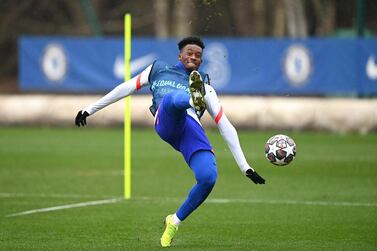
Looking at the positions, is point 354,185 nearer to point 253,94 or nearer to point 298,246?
point 298,246

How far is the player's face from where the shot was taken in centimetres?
1062

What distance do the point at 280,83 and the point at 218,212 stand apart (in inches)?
587

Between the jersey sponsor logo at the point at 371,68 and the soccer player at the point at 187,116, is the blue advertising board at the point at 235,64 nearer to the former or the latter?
the jersey sponsor logo at the point at 371,68

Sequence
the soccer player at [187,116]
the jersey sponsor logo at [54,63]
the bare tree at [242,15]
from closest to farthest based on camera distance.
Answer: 1. the soccer player at [187,116]
2. the jersey sponsor logo at [54,63]
3. the bare tree at [242,15]

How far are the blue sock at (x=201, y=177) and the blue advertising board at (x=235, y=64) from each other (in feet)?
50.5

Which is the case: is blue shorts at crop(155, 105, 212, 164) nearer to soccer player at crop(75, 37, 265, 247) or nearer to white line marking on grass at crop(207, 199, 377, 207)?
soccer player at crop(75, 37, 265, 247)

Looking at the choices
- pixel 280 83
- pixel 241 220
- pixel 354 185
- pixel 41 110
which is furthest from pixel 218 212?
pixel 41 110

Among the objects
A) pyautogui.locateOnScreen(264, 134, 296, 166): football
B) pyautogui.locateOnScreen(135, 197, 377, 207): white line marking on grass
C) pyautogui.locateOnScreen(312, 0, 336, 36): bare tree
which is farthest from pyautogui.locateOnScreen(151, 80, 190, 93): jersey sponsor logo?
pyautogui.locateOnScreen(312, 0, 336, 36): bare tree

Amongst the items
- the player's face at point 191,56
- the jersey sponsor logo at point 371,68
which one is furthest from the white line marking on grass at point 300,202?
the jersey sponsor logo at point 371,68

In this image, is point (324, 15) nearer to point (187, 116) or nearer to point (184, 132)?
point (187, 116)

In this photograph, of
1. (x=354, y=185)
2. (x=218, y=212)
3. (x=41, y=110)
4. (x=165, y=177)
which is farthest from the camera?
(x=41, y=110)

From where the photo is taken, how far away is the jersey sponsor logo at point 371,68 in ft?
88.3

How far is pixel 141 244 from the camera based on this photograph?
1069cm

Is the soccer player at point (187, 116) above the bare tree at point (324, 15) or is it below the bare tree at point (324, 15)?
above
